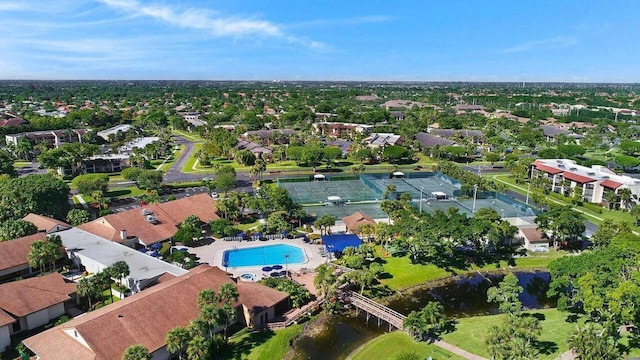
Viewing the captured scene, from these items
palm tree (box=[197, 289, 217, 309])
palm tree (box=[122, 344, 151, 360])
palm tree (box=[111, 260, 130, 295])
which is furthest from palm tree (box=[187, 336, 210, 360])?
palm tree (box=[111, 260, 130, 295])

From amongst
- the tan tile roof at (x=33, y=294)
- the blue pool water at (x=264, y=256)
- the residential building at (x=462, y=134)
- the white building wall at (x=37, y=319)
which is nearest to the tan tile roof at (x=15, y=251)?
the tan tile roof at (x=33, y=294)

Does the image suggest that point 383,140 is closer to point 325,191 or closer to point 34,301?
point 325,191

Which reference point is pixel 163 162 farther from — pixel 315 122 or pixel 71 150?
pixel 315 122

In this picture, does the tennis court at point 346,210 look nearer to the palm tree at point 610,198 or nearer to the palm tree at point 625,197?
the palm tree at point 610,198

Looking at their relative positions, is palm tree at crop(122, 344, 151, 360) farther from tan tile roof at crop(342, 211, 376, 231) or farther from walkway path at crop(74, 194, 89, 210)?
walkway path at crop(74, 194, 89, 210)

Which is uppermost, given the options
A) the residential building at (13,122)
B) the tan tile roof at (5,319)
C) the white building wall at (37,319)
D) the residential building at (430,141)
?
the residential building at (13,122)
